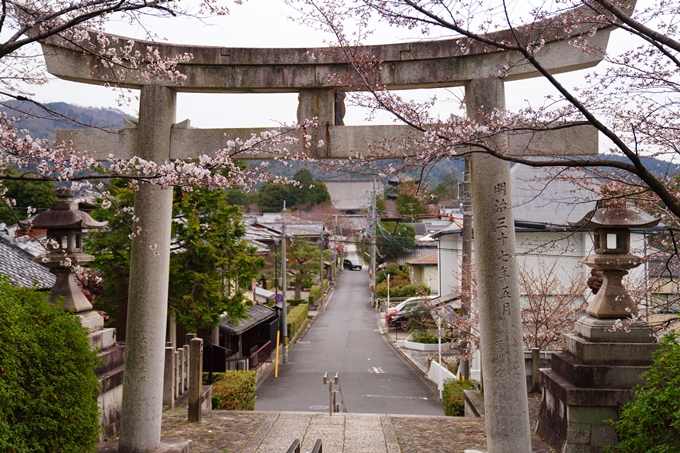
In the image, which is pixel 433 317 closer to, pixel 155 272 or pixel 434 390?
pixel 434 390

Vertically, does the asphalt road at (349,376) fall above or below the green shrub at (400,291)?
below

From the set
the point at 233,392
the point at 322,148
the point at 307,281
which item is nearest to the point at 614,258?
the point at 322,148

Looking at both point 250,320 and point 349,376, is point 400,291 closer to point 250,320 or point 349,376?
point 250,320

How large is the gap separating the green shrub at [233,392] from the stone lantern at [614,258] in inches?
307

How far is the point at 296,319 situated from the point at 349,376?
11.0 m

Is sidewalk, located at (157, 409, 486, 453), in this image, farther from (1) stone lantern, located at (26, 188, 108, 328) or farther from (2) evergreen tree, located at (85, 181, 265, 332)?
(2) evergreen tree, located at (85, 181, 265, 332)

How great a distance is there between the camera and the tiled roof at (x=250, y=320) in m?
20.7

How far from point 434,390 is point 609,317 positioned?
14036 mm

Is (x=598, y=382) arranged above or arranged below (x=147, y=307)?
below

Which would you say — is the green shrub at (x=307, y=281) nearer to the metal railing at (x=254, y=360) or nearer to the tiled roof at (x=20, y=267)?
the metal railing at (x=254, y=360)

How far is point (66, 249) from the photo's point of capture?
25.7 feet

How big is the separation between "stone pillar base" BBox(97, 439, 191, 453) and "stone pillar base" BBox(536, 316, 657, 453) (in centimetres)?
443

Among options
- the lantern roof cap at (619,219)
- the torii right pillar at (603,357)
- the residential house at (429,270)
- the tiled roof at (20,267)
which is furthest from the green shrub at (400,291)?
the lantern roof cap at (619,219)

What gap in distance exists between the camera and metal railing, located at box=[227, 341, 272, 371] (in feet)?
69.4
